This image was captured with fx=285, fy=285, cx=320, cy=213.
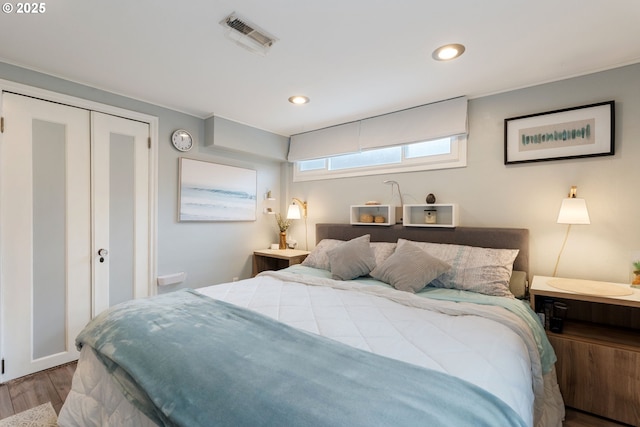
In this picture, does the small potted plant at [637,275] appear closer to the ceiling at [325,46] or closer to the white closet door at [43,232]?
the ceiling at [325,46]

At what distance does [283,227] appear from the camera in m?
4.14

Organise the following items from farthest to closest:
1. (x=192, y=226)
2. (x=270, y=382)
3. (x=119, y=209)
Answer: (x=192, y=226)
(x=119, y=209)
(x=270, y=382)

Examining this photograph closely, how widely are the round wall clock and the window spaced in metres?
1.48

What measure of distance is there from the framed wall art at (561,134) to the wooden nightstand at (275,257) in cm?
244

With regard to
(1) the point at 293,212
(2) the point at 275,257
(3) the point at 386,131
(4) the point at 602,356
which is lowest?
(4) the point at 602,356

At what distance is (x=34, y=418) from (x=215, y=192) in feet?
7.65

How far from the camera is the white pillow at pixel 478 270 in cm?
212

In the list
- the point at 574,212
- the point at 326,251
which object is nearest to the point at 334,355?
the point at 326,251

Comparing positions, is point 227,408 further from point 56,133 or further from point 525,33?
point 56,133

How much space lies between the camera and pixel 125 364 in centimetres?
120

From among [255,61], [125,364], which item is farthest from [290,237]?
[125,364]

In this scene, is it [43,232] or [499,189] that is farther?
[499,189]

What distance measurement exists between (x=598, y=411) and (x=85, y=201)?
13.8ft

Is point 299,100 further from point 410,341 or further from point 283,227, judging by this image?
point 410,341
